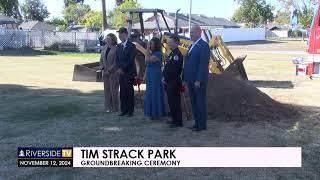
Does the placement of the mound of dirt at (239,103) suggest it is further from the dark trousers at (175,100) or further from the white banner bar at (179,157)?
the white banner bar at (179,157)

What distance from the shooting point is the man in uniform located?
335 inches

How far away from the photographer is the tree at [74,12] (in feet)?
430

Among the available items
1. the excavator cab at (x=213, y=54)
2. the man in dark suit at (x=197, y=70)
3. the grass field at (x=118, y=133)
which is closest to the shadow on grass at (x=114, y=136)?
the grass field at (x=118, y=133)

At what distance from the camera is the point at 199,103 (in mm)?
8289

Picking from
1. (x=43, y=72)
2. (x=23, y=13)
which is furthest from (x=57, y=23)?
(x=43, y=72)

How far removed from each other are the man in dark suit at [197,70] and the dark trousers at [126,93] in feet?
5.42

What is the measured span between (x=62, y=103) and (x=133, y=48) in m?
2.92

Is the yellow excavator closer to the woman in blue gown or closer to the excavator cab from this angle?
the excavator cab

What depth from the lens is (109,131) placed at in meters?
8.44

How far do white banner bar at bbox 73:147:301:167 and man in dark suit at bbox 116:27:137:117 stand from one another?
2851 millimetres

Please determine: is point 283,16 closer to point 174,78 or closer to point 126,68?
point 126,68

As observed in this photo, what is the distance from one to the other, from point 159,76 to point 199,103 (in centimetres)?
131

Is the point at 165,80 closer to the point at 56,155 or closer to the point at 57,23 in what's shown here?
the point at 56,155

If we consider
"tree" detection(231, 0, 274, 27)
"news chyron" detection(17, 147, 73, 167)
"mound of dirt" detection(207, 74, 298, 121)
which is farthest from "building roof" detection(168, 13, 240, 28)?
"news chyron" detection(17, 147, 73, 167)
